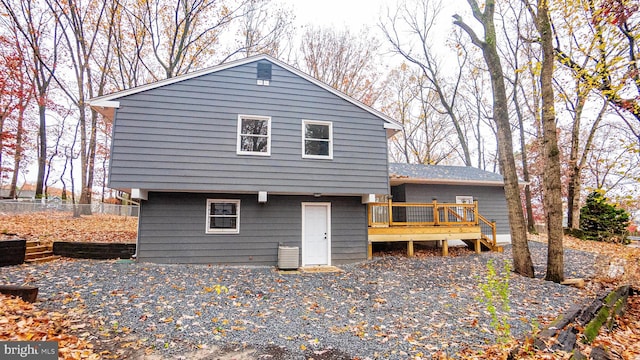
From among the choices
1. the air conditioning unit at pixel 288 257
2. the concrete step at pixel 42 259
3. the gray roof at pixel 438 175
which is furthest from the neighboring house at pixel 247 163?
the gray roof at pixel 438 175

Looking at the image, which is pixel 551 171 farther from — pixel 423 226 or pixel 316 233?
pixel 316 233

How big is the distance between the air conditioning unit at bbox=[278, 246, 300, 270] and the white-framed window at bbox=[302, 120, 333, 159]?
2839mm

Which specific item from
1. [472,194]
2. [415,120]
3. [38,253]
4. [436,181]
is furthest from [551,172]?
[415,120]

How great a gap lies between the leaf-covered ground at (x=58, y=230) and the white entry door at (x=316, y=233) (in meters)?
5.90

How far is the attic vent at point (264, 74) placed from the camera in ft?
30.1

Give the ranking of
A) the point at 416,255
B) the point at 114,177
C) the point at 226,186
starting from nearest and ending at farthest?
the point at 114,177, the point at 226,186, the point at 416,255

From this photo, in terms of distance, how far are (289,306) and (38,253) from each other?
23.8ft

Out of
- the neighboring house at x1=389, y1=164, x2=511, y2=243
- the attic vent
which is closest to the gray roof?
the neighboring house at x1=389, y1=164, x2=511, y2=243

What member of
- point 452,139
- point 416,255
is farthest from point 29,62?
point 452,139

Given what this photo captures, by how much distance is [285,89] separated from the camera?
9305mm

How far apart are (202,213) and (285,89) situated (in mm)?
4465

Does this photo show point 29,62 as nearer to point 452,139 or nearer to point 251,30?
point 251,30

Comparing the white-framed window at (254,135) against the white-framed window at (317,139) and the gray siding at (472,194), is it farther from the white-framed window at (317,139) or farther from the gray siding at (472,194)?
the gray siding at (472,194)

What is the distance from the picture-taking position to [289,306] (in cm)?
568
